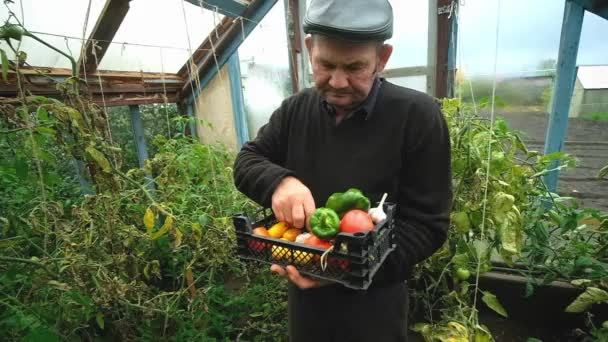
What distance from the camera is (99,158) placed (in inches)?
43.8

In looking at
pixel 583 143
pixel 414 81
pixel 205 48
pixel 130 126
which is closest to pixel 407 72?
pixel 414 81

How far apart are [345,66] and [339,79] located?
37 millimetres

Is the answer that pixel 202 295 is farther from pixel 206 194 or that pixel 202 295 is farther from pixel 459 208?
pixel 459 208

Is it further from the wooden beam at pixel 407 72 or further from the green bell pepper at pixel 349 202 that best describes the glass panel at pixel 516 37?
the green bell pepper at pixel 349 202

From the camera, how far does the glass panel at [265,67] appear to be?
3.01 m

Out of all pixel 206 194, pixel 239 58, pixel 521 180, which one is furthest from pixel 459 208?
pixel 239 58

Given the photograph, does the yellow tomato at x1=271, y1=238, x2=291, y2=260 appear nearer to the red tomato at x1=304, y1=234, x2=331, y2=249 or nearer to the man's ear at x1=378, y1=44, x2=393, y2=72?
the red tomato at x1=304, y1=234, x2=331, y2=249

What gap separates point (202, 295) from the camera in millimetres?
1420

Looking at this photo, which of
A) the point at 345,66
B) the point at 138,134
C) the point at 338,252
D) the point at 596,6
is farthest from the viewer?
the point at 138,134

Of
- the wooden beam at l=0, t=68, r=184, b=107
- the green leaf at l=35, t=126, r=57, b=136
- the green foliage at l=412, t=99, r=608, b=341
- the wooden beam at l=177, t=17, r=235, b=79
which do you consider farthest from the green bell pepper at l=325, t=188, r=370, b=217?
the wooden beam at l=177, t=17, r=235, b=79

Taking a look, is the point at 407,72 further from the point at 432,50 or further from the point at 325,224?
the point at 325,224

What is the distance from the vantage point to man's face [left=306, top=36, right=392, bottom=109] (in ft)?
2.79

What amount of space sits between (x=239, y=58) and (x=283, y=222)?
2702 mm

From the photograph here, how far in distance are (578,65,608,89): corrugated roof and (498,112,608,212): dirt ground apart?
0.27 metres
